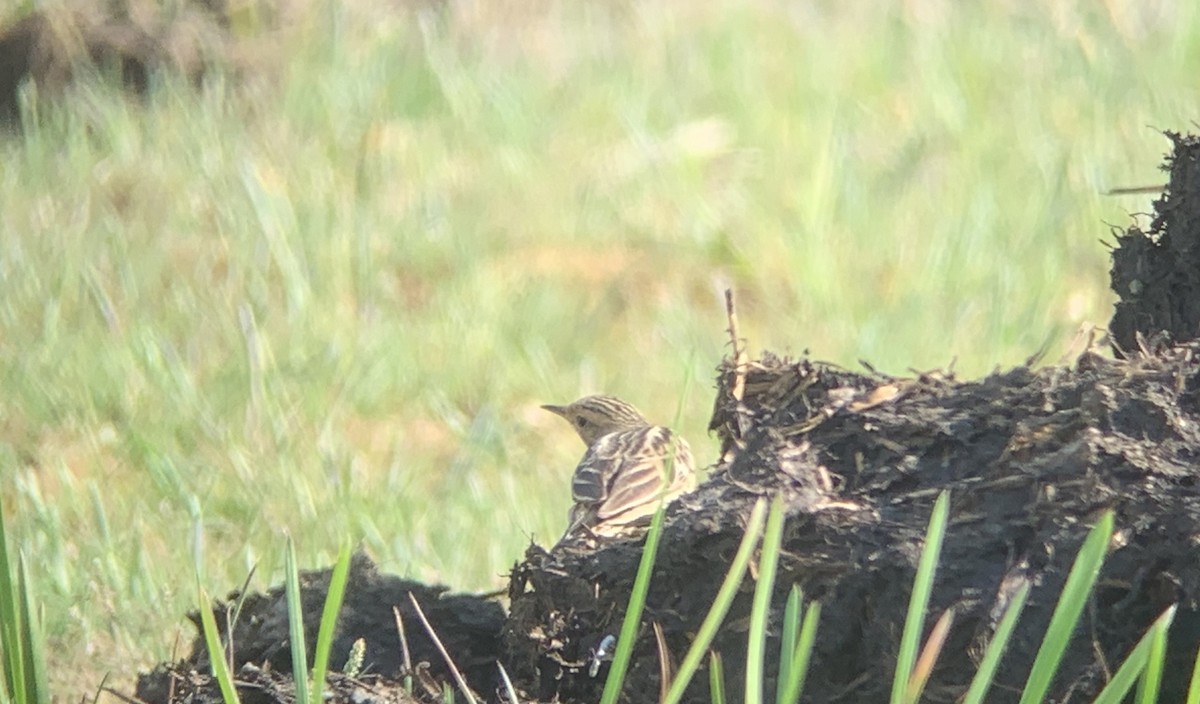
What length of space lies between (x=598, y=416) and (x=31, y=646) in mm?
3172

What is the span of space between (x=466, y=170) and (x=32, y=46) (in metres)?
2.00

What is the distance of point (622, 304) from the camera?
6.47 meters

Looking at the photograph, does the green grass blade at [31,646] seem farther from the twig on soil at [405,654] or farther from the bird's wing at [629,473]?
the bird's wing at [629,473]

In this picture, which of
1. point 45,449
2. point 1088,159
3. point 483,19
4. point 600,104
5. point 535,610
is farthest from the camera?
point 483,19

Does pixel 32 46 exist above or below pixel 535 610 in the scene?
above

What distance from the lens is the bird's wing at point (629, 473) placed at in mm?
4086

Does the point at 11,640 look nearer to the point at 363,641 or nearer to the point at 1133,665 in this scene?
the point at 363,641

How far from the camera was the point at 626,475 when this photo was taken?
4273 millimetres

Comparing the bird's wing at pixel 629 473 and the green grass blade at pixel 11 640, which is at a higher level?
the bird's wing at pixel 629 473

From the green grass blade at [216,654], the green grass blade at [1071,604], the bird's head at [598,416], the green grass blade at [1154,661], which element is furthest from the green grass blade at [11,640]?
the bird's head at [598,416]

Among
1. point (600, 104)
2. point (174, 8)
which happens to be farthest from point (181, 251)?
point (600, 104)

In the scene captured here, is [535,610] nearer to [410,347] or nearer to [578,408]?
[578,408]

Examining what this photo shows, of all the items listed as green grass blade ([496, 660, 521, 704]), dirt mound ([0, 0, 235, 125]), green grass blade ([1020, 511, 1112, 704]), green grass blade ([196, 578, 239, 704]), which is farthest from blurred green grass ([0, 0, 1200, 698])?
green grass blade ([1020, 511, 1112, 704])

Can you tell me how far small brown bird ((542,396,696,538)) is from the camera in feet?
13.1
